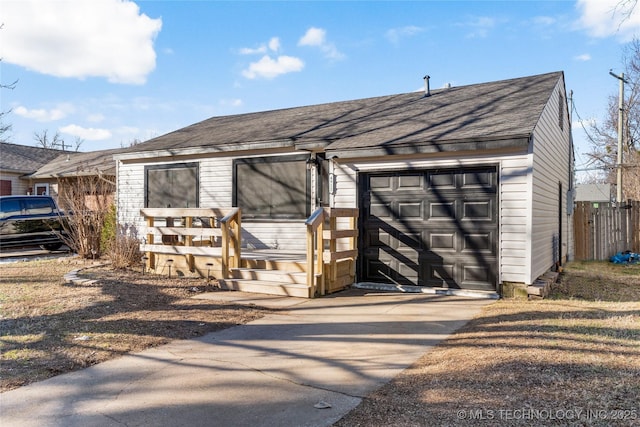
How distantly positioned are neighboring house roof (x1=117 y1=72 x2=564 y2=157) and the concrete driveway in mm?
3111

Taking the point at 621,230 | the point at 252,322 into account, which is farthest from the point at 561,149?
the point at 252,322

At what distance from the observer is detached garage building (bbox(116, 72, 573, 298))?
7430 millimetres

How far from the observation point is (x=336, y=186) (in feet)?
28.8

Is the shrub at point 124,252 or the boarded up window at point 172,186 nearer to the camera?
the shrub at point 124,252

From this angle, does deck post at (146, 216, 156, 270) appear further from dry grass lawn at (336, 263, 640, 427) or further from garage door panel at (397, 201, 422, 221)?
dry grass lawn at (336, 263, 640, 427)

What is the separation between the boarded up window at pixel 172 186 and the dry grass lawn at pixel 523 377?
817 cm

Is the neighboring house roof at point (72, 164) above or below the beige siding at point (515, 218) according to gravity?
above

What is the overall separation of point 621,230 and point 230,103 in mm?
20951

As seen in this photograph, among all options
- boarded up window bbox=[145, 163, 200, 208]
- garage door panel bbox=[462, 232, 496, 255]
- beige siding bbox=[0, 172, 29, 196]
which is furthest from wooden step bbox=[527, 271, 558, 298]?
beige siding bbox=[0, 172, 29, 196]

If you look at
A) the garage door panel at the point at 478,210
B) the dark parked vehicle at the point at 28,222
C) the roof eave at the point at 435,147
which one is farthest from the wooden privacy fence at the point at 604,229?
the dark parked vehicle at the point at 28,222

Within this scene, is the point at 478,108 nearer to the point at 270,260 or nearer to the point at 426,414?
the point at 270,260

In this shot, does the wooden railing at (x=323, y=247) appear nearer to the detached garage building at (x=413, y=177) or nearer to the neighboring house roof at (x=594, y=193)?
the detached garage building at (x=413, y=177)

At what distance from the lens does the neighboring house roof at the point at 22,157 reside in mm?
24078

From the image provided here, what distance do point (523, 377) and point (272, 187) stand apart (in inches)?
308
